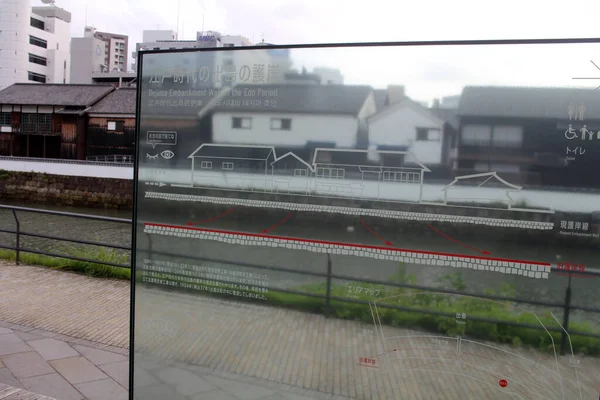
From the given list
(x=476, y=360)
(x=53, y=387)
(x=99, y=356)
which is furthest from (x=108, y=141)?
(x=476, y=360)

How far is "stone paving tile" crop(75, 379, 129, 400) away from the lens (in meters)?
3.48

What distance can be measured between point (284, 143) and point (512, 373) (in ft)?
4.90

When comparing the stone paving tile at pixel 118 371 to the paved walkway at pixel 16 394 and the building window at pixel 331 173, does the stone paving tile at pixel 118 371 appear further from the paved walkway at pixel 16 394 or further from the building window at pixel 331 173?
the building window at pixel 331 173

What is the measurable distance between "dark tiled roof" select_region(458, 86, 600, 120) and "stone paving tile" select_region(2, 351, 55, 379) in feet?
11.3

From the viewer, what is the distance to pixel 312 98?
2.56 metres

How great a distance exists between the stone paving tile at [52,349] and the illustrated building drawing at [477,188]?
3350 millimetres

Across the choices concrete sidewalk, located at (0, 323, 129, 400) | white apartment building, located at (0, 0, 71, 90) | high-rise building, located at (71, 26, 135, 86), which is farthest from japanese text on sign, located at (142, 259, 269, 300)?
high-rise building, located at (71, 26, 135, 86)

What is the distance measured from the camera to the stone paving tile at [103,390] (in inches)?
Answer: 137

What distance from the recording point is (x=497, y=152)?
7.39ft

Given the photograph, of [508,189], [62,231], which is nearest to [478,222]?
[508,189]

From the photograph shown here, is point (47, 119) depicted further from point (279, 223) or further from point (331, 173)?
point (331, 173)

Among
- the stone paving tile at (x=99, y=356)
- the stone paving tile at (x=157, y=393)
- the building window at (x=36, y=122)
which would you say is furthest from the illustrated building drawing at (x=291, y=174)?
the building window at (x=36, y=122)

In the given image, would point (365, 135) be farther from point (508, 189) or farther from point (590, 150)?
point (590, 150)

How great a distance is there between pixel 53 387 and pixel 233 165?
216 cm
